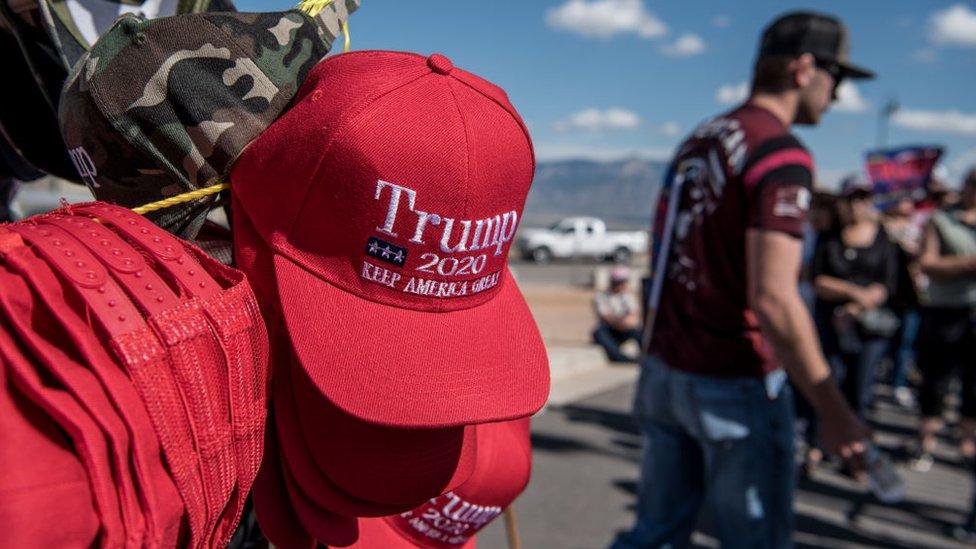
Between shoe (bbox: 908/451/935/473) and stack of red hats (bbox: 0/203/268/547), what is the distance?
18.1ft

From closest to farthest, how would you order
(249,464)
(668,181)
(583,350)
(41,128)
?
(249,464) → (41,128) → (668,181) → (583,350)

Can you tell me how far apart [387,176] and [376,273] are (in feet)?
0.36

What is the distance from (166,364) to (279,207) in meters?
0.22

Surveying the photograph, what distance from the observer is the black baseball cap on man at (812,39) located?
236 centimetres

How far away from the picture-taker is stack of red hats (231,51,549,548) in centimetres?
79

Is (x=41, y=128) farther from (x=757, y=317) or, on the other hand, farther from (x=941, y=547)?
(x=941, y=547)

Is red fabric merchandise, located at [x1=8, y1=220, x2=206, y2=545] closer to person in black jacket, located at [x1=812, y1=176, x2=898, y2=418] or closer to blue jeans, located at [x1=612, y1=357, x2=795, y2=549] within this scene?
blue jeans, located at [x1=612, y1=357, x2=795, y2=549]

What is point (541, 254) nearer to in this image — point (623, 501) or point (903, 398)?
point (903, 398)

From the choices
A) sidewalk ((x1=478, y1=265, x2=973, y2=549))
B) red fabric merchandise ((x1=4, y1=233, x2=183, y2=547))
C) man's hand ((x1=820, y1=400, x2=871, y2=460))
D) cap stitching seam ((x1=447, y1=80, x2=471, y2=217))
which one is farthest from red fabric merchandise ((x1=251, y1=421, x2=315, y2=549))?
sidewalk ((x1=478, y1=265, x2=973, y2=549))

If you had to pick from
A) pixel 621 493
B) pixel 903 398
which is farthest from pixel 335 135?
pixel 903 398

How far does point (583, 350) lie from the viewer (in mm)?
8398

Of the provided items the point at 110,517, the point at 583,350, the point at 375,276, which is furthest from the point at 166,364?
the point at 583,350

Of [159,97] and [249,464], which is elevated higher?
[159,97]

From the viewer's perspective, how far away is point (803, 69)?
7.70ft
